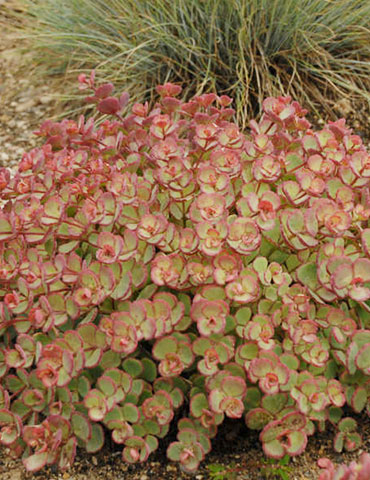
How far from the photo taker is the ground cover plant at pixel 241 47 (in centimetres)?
283

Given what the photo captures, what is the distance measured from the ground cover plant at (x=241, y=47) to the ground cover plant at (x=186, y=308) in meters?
1.28

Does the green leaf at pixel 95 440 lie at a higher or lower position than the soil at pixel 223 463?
higher

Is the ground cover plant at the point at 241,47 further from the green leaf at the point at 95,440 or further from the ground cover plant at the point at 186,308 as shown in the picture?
the green leaf at the point at 95,440

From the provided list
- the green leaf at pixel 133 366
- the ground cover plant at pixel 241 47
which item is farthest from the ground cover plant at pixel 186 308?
the ground cover plant at pixel 241 47

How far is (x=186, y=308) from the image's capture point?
1.46 m

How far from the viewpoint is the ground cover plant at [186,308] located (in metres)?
1.33

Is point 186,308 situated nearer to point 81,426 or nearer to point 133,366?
point 133,366

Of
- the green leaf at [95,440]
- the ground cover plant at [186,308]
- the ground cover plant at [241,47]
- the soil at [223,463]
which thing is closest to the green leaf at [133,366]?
the ground cover plant at [186,308]

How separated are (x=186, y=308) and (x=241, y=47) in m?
1.62

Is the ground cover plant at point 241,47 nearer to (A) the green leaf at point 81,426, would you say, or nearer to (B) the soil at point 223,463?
(B) the soil at point 223,463

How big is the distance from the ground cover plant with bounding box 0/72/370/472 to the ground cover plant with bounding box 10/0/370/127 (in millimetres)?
1285

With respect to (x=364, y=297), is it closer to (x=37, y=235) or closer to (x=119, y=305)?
(x=119, y=305)

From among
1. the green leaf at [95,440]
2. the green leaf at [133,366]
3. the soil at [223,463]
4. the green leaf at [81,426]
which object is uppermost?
the green leaf at [133,366]

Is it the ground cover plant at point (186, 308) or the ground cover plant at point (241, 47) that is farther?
the ground cover plant at point (241, 47)
